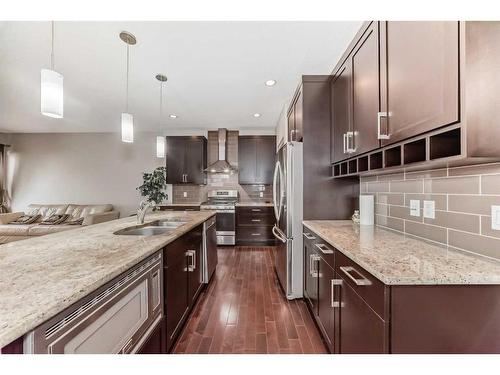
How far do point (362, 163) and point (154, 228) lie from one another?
6.59 feet

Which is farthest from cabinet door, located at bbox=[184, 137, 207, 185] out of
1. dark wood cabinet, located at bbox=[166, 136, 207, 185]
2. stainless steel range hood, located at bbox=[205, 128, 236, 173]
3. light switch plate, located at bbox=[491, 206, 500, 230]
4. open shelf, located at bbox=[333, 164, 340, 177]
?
light switch plate, located at bbox=[491, 206, 500, 230]

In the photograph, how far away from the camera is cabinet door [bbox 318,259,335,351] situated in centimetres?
146

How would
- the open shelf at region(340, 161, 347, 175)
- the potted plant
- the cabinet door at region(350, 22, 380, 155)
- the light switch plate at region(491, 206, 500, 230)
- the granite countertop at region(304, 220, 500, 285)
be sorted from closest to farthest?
the granite countertop at region(304, 220, 500, 285) < the light switch plate at region(491, 206, 500, 230) < the cabinet door at region(350, 22, 380, 155) < the open shelf at region(340, 161, 347, 175) < the potted plant

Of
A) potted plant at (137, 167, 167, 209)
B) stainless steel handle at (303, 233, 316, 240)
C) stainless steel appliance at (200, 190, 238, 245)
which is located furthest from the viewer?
potted plant at (137, 167, 167, 209)

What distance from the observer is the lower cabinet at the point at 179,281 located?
1507 millimetres

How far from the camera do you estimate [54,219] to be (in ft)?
15.5

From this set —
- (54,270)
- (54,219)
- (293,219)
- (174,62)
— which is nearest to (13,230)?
(54,219)

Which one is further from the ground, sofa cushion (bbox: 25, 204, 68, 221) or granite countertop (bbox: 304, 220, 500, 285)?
granite countertop (bbox: 304, 220, 500, 285)

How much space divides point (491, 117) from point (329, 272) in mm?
1153

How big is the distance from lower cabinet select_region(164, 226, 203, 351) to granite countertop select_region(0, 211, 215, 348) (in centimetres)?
21

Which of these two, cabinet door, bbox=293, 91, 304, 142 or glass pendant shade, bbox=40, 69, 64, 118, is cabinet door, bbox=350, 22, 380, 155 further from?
glass pendant shade, bbox=40, 69, 64, 118
